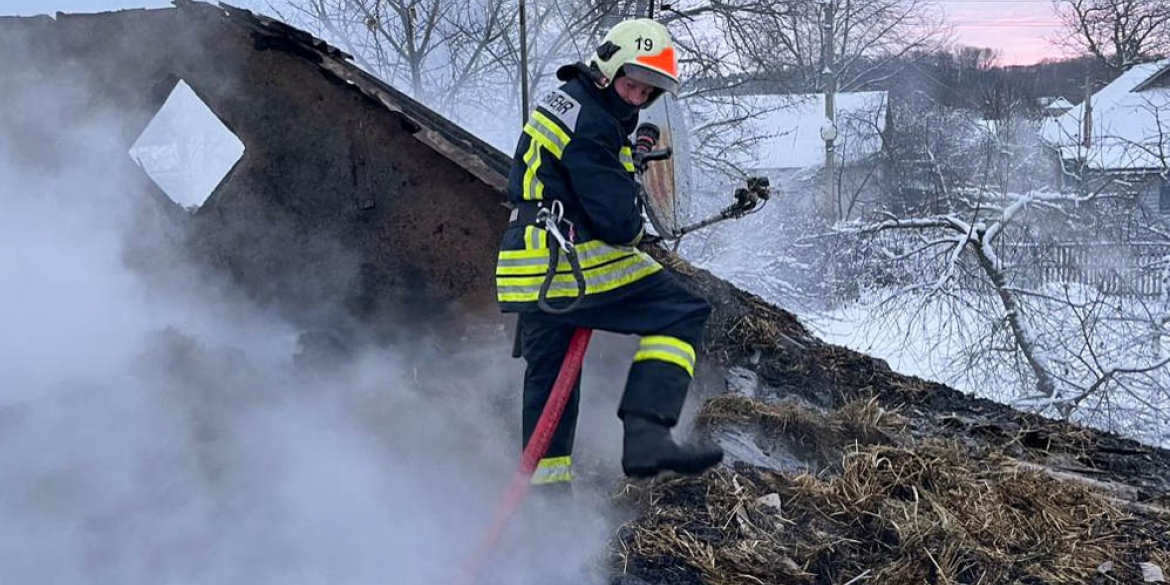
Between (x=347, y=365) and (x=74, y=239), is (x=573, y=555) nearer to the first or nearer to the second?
(x=347, y=365)

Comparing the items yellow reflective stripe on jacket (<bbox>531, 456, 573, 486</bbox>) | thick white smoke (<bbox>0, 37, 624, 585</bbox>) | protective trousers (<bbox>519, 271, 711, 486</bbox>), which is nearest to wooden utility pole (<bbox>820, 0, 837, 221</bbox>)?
thick white smoke (<bbox>0, 37, 624, 585</bbox>)

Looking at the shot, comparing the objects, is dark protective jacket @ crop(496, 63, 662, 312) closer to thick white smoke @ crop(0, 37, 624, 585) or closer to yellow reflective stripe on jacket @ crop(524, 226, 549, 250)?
yellow reflective stripe on jacket @ crop(524, 226, 549, 250)

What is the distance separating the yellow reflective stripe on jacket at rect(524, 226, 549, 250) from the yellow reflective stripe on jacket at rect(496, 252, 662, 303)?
0.11m

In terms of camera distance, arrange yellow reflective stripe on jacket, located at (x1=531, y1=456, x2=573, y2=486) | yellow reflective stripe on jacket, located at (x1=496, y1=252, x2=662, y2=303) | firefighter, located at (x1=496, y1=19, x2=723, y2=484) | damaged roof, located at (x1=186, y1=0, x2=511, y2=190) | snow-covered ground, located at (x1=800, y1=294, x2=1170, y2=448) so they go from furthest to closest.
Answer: snow-covered ground, located at (x1=800, y1=294, x2=1170, y2=448), damaged roof, located at (x1=186, y1=0, x2=511, y2=190), yellow reflective stripe on jacket, located at (x1=531, y1=456, x2=573, y2=486), yellow reflective stripe on jacket, located at (x1=496, y1=252, x2=662, y2=303), firefighter, located at (x1=496, y1=19, x2=723, y2=484)

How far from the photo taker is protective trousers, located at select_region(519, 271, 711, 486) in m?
3.15

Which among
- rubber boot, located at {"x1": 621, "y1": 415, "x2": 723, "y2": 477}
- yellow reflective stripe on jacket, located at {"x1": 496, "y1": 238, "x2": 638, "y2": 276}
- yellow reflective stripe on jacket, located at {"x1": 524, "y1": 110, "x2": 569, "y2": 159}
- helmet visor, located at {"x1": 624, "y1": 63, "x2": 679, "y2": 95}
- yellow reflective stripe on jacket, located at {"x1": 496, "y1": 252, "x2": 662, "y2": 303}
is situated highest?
helmet visor, located at {"x1": 624, "y1": 63, "x2": 679, "y2": 95}

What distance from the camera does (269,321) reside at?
504 cm

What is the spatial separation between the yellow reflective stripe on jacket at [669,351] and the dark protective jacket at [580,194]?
0.72ft

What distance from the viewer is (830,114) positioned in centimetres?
3359

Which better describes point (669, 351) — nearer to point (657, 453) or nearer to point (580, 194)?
point (657, 453)

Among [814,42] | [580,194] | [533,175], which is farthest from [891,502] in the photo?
[814,42]

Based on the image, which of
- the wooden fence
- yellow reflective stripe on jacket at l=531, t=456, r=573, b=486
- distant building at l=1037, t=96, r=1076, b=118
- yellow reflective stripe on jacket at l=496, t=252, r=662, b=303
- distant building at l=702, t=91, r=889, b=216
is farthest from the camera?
distant building at l=702, t=91, r=889, b=216

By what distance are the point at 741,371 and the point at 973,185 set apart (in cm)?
1040

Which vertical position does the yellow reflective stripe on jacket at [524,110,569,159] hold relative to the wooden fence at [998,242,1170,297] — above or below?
above
